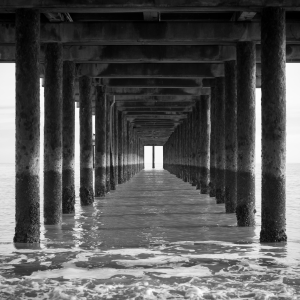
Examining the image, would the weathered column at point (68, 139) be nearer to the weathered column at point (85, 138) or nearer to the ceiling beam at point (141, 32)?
the ceiling beam at point (141, 32)

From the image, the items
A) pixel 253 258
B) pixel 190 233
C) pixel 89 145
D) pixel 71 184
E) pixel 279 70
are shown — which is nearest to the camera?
pixel 253 258

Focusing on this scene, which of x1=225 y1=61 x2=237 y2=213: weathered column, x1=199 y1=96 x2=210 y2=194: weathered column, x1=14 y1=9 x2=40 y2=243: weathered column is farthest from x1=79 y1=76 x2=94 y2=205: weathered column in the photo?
x1=14 y1=9 x2=40 y2=243: weathered column

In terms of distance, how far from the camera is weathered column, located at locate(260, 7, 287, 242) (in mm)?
10219

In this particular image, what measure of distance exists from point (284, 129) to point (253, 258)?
256 cm

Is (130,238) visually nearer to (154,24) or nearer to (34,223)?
(34,223)

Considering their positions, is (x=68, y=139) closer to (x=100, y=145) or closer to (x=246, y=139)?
(x=246, y=139)

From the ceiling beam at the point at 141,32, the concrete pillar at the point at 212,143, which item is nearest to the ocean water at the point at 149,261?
the ceiling beam at the point at 141,32

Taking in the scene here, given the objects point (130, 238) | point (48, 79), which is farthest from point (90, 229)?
point (48, 79)

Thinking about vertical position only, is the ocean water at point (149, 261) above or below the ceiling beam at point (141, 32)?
below

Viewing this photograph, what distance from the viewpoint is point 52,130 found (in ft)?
43.2

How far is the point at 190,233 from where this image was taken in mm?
11609

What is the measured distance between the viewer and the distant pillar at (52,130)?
12.9 meters

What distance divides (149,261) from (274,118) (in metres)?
3.41

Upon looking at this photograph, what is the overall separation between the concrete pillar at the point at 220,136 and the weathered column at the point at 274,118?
7.21 m
